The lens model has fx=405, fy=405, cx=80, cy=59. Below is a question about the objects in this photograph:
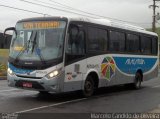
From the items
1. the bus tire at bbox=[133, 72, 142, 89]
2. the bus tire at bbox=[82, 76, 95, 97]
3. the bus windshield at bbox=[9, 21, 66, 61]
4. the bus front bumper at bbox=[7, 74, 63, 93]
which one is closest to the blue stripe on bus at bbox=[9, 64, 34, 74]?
the bus front bumper at bbox=[7, 74, 63, 93]

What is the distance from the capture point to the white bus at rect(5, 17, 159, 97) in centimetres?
1342

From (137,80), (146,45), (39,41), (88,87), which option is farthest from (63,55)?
(146,45)

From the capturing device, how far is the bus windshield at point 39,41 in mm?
13539

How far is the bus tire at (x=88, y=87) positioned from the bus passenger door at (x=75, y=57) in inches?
19.9

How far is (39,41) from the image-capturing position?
13820 mm

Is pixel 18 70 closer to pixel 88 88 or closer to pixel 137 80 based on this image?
pixel 88 88

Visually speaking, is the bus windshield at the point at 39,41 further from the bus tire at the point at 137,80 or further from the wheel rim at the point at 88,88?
the bus tire at the point at 137,80

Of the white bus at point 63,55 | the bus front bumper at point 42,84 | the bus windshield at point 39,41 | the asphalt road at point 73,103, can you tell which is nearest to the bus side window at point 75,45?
the white bus at point 63,55

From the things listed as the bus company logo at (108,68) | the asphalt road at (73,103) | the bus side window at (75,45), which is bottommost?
the asphalt road at (73,103)

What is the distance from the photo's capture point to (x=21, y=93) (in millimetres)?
15969

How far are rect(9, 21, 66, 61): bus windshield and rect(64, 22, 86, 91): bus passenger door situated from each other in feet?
1.20

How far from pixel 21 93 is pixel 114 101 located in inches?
148

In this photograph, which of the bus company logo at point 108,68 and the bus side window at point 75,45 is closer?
the bus side window at point 75,45

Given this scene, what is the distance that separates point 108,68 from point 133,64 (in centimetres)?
306
